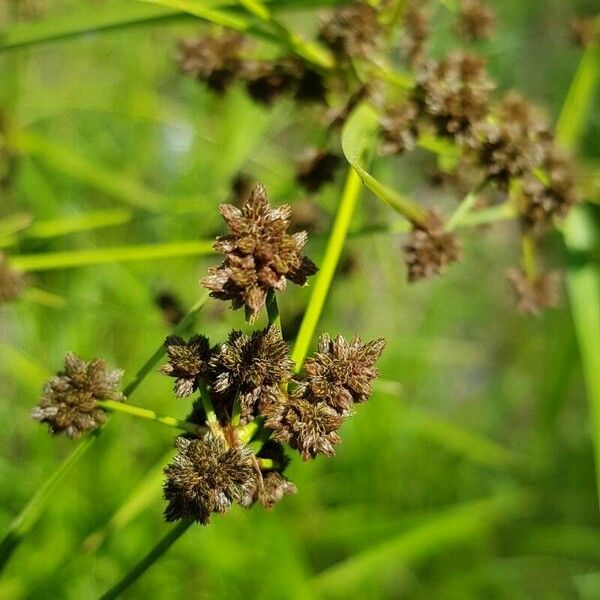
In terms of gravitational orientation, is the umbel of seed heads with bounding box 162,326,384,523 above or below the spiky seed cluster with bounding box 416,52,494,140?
below

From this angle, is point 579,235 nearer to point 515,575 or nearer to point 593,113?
point 515,575

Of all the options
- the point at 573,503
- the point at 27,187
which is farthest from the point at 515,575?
the point at 27,187

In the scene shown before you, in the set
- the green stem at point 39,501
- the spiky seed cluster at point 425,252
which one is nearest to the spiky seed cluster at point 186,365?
the green stem at point 39,501

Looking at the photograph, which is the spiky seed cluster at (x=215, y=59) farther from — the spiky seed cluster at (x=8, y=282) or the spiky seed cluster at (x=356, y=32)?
the spiky seed cluster at (x=8, y=282)

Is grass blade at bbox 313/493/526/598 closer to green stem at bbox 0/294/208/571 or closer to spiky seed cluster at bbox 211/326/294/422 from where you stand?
green stem at bbox 0/294/208/571

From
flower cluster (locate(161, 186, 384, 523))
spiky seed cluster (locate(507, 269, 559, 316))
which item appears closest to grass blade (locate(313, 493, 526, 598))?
spiky seed cluster (locate(507, 269, 559, 316))

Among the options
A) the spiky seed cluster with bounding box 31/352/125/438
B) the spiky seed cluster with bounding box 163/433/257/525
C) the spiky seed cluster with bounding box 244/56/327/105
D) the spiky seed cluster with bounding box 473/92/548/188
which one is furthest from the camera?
the spiky seed cluster with bounding box 244/56/327/105
